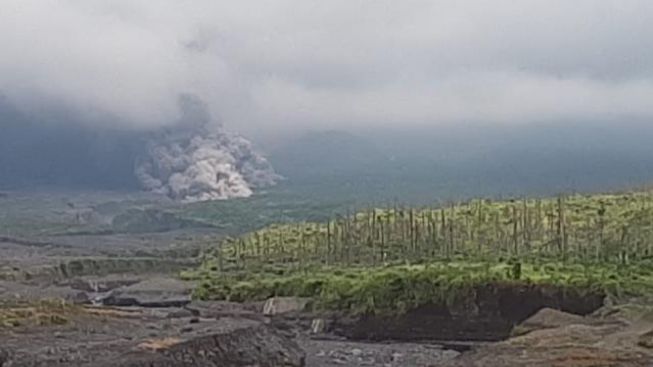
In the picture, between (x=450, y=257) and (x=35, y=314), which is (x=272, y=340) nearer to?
(x=35, y=314)

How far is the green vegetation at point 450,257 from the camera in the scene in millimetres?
123438

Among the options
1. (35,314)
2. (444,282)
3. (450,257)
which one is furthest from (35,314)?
(450,257)

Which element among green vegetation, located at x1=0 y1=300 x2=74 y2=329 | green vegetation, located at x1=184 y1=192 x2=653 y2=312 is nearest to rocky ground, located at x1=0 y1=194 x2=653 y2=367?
green vegetation, located at x1=0 y1=300 x2=74 y2=329

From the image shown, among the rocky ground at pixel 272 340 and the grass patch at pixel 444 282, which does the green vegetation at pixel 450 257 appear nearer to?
the grass patch at pixel 444 282

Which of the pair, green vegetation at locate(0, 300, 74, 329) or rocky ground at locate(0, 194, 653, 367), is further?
green vegetation at locate(0, 300, 74, 329)

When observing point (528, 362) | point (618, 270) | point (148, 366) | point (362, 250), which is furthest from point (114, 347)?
point (362, 250)

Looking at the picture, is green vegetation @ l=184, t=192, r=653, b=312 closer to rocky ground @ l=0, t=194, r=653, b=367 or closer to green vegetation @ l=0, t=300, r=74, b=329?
rocky ground @ l=0, t=194, r=653, b=367

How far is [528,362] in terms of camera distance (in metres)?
80.7

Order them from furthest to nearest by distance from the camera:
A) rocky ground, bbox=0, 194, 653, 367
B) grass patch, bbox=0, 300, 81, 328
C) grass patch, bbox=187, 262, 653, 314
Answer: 1. grass patch, bbox=187, 262, 653, 314
2. grass patch, bbox=0, 300, 81, 328
3. rocky ground, bbox=0, 194, 653, 367

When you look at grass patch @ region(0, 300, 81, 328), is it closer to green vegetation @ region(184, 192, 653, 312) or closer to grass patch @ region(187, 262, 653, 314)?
grass patch @ region(187, 262, 653, 314)

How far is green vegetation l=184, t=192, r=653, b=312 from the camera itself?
123 meters

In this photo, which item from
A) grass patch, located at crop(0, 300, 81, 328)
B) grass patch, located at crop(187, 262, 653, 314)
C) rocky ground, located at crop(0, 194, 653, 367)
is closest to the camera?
rocky ground, located at crop(0, 194, 653, 367)

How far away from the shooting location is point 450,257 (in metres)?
150

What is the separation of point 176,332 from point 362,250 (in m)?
79.6
